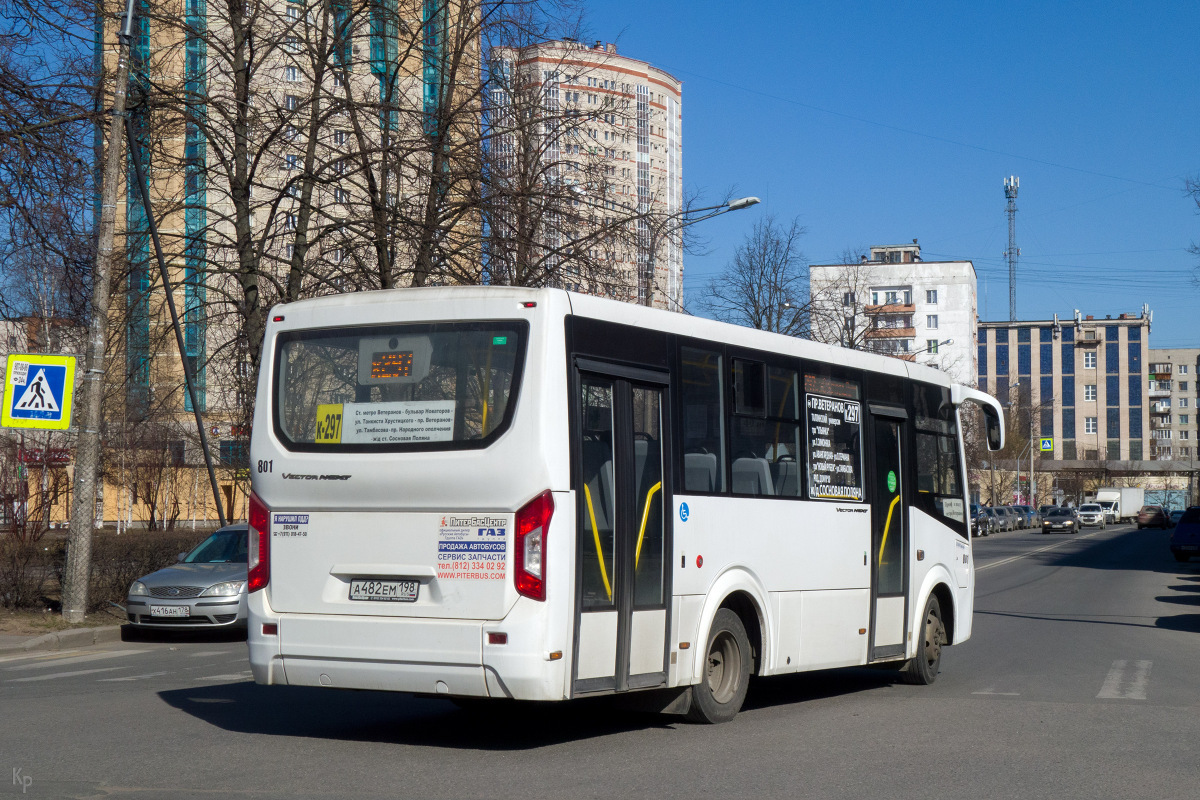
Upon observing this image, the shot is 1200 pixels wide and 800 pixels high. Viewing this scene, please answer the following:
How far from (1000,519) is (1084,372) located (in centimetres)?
7271

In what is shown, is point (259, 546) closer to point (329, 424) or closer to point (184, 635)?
point (329, 424)

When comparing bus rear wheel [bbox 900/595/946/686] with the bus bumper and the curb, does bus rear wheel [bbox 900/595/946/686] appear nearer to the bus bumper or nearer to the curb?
the bus bumper

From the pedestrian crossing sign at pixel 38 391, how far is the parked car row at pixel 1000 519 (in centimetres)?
5699

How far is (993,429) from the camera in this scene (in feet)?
42.3

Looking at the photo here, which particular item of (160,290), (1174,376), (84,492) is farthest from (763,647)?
(1174,376)

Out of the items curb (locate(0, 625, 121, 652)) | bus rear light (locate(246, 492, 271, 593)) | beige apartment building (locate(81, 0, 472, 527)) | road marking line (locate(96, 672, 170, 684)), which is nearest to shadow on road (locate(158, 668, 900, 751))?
bus rear light (locate(246, 492, 271, 593))

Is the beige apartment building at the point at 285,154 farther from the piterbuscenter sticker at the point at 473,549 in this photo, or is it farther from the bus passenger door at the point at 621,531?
the piterbuscenter sticker at the point at 473,549

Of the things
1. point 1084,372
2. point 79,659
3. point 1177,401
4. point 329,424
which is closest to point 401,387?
point 329,424

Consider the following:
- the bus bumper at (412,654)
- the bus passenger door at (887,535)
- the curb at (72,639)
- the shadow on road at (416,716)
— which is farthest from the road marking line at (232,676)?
the bus passenger door at (887,535)

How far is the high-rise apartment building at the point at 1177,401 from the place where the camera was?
609 ft

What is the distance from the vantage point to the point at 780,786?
6898 millimetres

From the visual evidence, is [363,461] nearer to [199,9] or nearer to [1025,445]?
[199,9]

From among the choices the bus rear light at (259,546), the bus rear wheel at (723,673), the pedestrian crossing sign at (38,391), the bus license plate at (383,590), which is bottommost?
the bus rear wheel at (723,673)

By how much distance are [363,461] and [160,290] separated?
14.5 meters
